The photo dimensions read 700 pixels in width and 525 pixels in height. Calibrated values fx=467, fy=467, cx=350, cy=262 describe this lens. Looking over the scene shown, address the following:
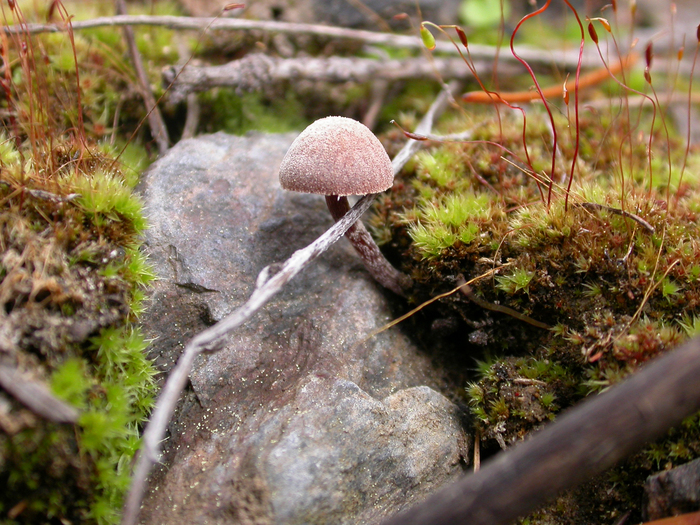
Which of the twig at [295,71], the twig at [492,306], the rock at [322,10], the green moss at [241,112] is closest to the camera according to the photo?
the twig at [492,306]

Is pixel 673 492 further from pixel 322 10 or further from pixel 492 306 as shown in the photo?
pixel 322 10

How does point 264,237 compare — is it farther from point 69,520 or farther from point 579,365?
point 579,365

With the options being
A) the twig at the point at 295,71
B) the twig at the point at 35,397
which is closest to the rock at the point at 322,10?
the twig at the point at 295,71

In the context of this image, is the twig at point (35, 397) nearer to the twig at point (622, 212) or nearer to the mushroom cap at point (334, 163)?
the mushroom cap at point (334, 163)

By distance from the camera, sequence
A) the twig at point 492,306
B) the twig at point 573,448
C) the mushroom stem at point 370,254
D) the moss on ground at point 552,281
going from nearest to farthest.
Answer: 1. the twig at point 573,448
2. the moss on ground at point 552,281
3. the twig at point 492,306
4. the mushroom stem at point 370,254

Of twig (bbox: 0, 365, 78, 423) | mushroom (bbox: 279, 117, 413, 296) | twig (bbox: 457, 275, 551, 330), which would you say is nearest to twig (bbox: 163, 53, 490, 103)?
mushroom (bbox: 279, 117, 413, 296)

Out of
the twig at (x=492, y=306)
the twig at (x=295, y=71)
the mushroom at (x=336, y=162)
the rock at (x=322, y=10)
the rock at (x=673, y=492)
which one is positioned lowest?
the rock at (x=673, y=492)

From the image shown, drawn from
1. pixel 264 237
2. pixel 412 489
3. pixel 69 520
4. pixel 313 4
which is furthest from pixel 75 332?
pixel 313 4

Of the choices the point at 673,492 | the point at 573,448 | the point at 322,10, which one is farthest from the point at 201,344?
the point at 322,10
